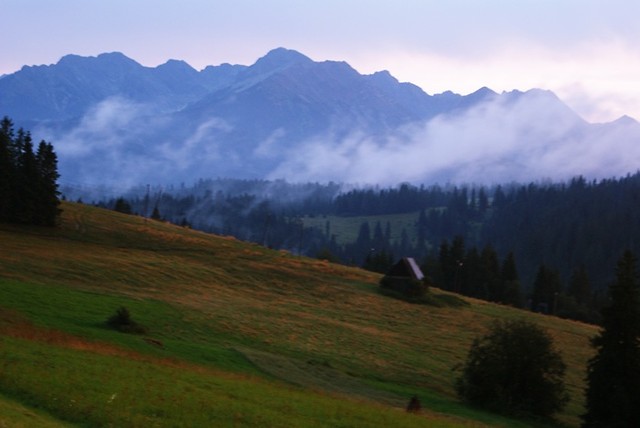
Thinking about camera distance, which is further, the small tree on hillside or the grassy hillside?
the small tree on hillside

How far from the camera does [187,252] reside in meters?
97.9

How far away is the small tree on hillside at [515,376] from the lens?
48250 mm

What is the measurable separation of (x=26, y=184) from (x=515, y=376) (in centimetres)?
6576

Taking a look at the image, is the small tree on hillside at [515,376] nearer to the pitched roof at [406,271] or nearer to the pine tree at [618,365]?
the pine tree at [618,365]

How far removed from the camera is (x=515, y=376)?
49.1 meters

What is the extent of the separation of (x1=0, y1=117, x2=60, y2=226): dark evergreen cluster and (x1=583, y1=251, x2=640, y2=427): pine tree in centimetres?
6843

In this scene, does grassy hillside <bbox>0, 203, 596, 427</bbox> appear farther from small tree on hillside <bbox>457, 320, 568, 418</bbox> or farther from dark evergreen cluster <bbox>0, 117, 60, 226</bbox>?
dark evergreen cluster <bbox>0, 117, 60, 226</bbox>

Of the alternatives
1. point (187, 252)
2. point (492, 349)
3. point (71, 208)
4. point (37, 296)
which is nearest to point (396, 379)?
point (492, 349)

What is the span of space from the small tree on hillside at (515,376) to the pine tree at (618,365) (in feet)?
9.36

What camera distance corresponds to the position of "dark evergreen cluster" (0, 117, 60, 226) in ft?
284

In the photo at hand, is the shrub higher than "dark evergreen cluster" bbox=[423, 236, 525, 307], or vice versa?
"dark evergreen cluster" bbox=[423, 236, 525, 307]

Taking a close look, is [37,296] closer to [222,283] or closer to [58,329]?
[58,329]

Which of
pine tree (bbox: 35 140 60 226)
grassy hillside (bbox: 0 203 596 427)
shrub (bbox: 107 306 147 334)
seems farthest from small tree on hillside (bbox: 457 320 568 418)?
pine tree (bbox: 35 140 60 226)

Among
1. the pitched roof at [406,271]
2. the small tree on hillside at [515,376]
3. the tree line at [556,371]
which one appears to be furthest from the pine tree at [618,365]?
the pitched roof at [406,271]
